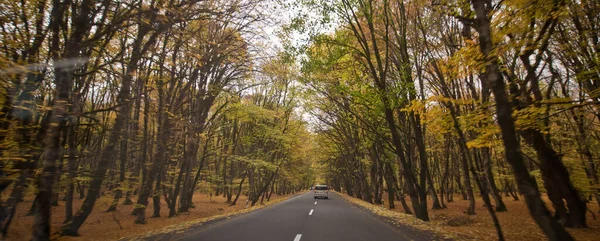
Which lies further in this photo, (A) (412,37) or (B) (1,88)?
(A) (412,37)

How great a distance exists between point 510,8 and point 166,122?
611 inches

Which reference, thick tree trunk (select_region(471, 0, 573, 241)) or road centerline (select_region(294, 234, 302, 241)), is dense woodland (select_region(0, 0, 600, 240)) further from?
road centerline (select_region(294, 234, 302, 241))

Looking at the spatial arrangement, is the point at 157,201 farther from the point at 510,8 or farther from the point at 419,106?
the point at 510,8

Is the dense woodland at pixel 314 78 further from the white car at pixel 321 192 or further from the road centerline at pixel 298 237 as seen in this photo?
the white car at pixel 321 192

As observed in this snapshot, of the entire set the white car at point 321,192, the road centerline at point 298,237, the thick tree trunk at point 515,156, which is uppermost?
the thick tree trunk at point 515,156

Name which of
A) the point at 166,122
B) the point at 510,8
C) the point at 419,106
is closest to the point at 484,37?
the point at 510,8

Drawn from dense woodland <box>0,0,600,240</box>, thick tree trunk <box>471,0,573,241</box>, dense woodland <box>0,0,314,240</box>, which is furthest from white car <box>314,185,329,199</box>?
thick tree trunk <box>471,0,573,241</box>

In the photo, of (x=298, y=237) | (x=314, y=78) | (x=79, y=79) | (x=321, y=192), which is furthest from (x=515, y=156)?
(x=321, y=192)

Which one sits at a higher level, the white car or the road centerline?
the road centerline

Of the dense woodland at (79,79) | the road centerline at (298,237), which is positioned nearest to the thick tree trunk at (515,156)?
the road centerline at (298,237)

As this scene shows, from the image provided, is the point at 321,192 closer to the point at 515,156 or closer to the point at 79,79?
the point at 79,79

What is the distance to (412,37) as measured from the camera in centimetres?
1434

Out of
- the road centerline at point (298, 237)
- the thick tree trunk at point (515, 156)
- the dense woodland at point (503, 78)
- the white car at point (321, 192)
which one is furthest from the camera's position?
the white car at point (321, 192)

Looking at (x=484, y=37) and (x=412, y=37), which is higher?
(x=412, y=37)
